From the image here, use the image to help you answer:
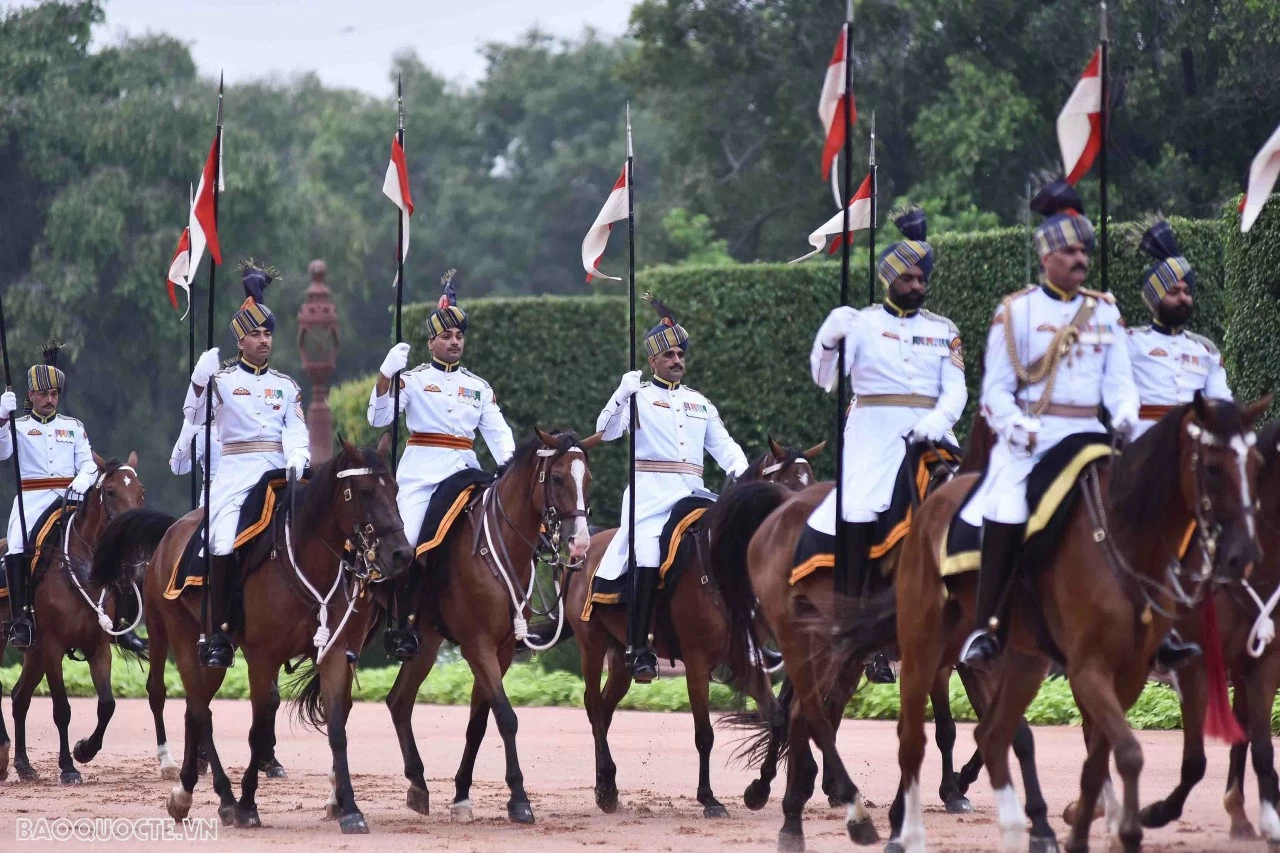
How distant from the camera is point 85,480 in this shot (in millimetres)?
14977

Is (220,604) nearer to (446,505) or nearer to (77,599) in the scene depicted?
(446,505)

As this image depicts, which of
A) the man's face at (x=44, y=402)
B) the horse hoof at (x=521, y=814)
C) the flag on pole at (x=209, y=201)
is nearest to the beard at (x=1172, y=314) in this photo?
the horse hoof at (x=521, y=814)

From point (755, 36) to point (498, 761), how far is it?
2119cm

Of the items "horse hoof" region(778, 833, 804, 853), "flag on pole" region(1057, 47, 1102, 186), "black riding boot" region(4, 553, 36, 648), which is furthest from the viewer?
"black riding boot" region(4, 553, 36, 648)

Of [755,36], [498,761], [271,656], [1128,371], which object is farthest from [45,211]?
[1128,371]

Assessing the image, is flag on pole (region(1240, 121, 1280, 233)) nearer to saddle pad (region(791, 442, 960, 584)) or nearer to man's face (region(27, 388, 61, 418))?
saddle pad (region(791, 442, 960, 584))

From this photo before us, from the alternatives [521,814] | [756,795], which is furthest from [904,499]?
[521,814]

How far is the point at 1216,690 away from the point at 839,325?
2552 mm

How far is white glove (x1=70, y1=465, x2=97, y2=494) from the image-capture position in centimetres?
1486

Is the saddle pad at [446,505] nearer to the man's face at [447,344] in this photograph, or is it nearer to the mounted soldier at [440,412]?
the mounted soldier at [440,412]

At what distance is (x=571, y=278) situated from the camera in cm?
5350

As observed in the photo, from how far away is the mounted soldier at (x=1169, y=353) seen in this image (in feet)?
34.1

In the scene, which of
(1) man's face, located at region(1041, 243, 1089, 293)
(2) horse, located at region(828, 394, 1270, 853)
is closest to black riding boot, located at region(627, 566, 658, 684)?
(2) horse, located at region(828, 394, 1270, 853)

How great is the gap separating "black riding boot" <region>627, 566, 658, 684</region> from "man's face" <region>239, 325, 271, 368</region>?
108 inches
